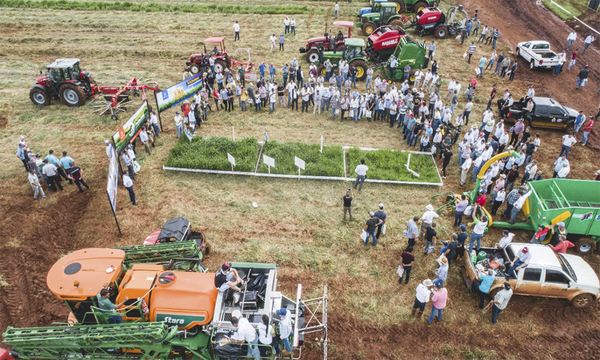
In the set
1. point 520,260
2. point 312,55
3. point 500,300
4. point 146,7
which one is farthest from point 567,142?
point 146,7

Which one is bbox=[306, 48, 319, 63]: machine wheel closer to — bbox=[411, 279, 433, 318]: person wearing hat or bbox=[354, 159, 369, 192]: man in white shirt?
bbox=[354, 159, 369, 192]: man in white shirt

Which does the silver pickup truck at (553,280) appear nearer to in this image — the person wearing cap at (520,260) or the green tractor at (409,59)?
the person wearing cap at (520,260)

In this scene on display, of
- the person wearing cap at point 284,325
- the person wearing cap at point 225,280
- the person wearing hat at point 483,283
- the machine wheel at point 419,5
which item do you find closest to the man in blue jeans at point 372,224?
the person wearing hat at point 483,283

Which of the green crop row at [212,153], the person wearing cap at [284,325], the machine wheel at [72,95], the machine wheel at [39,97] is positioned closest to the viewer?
the person wearing cap at [284,325]

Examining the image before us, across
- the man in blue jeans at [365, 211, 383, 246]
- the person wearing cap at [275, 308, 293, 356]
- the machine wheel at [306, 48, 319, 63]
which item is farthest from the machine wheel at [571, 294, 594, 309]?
the machine wheel at [306, 48, 319, 63]

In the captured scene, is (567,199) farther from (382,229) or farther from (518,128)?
(382,229)

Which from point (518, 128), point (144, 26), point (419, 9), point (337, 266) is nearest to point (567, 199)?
point (518, 128)

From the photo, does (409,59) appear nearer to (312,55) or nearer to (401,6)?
(312,55)
